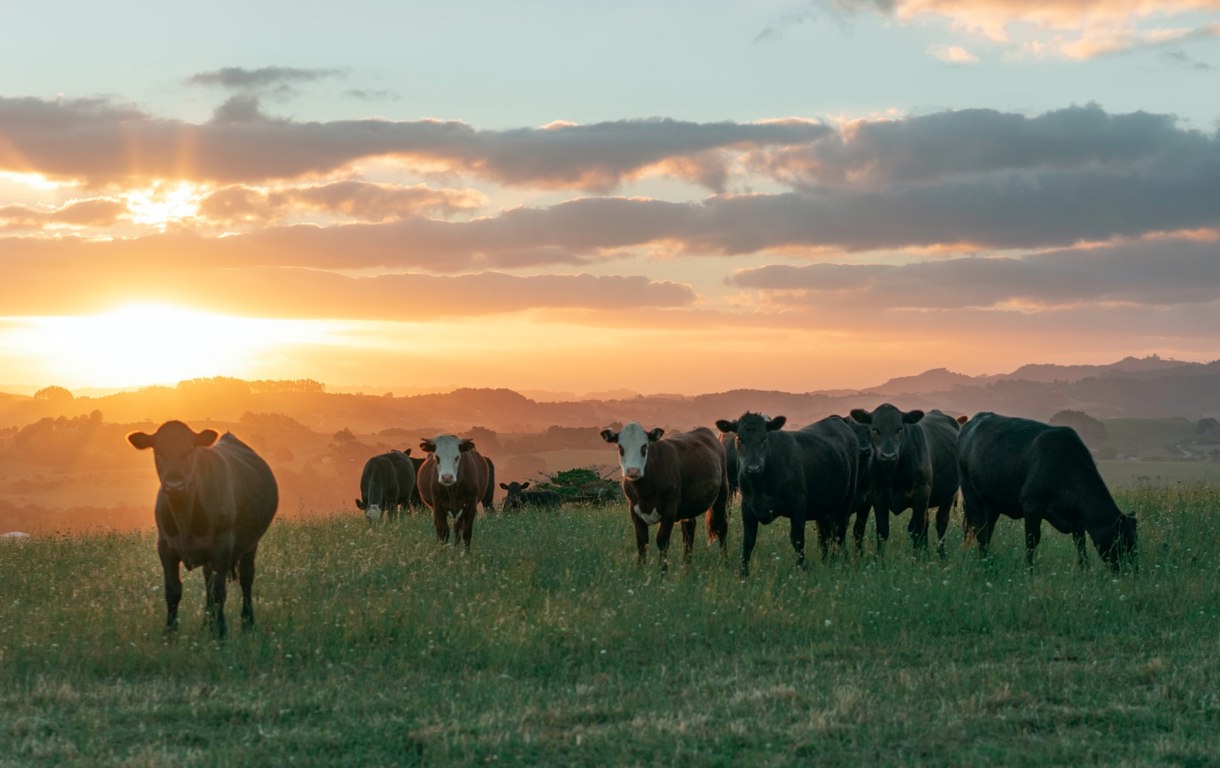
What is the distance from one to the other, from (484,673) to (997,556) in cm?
942

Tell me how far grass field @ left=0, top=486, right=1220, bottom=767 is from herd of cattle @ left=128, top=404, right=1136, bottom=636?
764 mm

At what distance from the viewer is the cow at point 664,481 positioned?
16.8 meters

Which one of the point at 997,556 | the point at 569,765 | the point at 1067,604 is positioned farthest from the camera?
the point at 997,556

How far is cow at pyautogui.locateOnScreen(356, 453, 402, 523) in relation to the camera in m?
25.4

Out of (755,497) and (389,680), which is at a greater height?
(755,497)

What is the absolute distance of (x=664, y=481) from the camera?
17.0 m

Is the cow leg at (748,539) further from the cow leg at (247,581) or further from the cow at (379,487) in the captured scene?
the cow at (379,487)

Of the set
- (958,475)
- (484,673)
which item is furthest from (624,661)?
(958,475)

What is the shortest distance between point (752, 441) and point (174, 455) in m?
7.96

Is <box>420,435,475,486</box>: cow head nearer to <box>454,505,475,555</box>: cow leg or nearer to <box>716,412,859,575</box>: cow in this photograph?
<box>454,505,475,555</box>: cow leg

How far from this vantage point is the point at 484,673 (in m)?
10.7

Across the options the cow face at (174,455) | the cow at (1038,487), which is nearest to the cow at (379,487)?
the cow face at (174,455)

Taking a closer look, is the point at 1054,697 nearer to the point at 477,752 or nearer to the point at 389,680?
the point at 477,752

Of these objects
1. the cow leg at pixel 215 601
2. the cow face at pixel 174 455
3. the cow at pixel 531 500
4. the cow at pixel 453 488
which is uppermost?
the cow face at pixel 174 455
